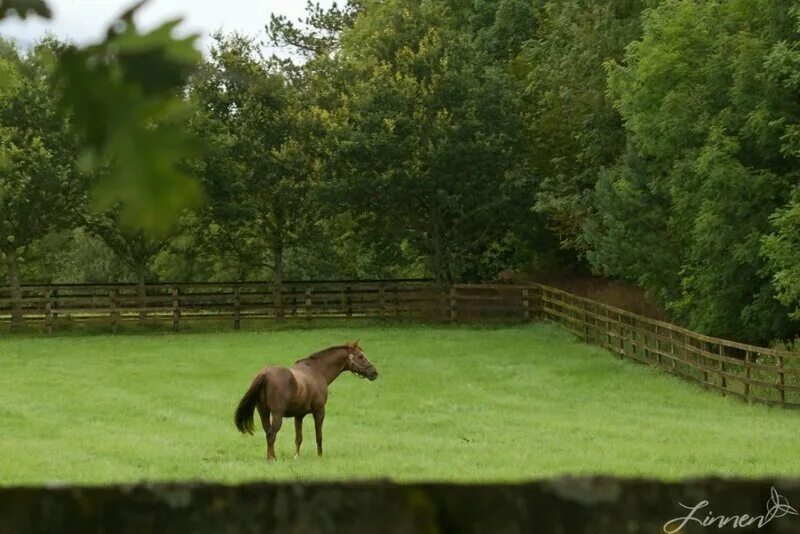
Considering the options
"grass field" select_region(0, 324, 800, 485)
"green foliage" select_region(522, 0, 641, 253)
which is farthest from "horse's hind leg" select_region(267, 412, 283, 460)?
"green foliage" select_region(522, 0, 641, 253)

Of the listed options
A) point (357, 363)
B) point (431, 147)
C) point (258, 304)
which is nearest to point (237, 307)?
point (258, 304)

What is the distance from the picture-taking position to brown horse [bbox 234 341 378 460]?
11453mm

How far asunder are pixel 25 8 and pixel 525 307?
30400 millimetres

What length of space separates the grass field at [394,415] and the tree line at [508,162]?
2.93 metres

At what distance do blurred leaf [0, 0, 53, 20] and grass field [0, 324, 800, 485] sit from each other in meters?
4.49

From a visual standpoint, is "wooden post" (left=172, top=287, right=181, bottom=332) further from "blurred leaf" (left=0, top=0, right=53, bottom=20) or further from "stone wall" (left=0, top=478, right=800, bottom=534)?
"blurred leaf" (left=0, top=0, right=53, bottom=20)

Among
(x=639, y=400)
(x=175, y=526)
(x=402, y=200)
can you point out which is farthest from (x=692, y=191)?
(x=175, y=526)

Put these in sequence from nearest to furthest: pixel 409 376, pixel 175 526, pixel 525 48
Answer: pixel 175 526, pixel 409 376, pixel 525 48

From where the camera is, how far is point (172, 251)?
31672 millimetres

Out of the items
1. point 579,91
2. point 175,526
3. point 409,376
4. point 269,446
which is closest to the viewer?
point 175,526

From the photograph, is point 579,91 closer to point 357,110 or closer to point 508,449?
point 357,110

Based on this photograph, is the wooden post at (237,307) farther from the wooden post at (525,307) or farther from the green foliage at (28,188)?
the wooden post at (525,307)

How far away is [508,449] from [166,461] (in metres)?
3.81
